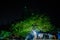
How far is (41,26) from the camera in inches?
92.4

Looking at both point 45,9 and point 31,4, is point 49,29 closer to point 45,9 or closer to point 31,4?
point 45,9

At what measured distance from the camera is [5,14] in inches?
94.2

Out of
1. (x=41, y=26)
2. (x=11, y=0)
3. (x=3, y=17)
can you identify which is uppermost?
(x=11, y=0)

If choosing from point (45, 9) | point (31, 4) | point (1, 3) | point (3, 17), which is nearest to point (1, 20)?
point (3, 17)

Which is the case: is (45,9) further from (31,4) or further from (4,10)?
(4,10)

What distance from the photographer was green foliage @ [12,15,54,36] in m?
2.35

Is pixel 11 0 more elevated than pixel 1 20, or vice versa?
pixel 11 0

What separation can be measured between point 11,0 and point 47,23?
784 millimetres

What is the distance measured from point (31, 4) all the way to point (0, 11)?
58 centimetres

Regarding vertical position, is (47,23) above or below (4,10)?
below

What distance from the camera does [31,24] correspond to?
2.37 metres

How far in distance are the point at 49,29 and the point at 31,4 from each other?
563 mm

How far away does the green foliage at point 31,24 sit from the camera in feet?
7.70

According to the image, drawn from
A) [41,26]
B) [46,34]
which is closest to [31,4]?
[41,26]
